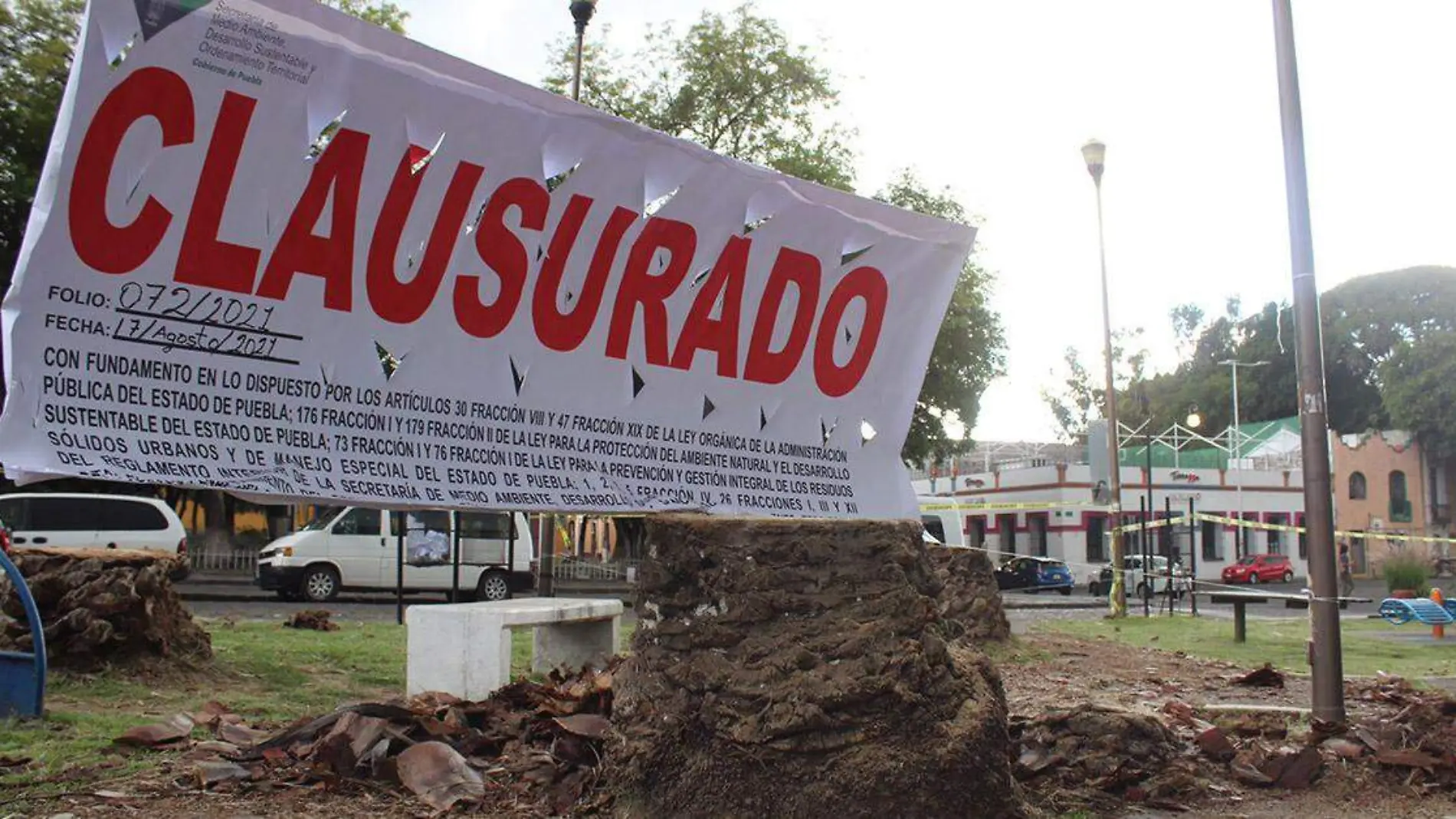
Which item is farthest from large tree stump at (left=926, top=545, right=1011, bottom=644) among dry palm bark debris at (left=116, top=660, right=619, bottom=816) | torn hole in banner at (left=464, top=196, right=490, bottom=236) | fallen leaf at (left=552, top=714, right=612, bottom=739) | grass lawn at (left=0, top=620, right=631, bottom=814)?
torn hole in banner at (left=464, top=196, right=490, bottom=236)

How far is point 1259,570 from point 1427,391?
19.7m

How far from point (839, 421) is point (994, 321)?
95.5 ft

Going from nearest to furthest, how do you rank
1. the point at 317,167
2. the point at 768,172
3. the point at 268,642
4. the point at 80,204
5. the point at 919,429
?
the point at 80,204 → the point at 317,167 → the point at 768,172 → the point at 268,642 → the point at 919,429

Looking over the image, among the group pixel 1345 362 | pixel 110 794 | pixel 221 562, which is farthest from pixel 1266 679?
pixel 1345 362

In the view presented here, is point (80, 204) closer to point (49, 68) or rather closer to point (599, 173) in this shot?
point (599, 173)

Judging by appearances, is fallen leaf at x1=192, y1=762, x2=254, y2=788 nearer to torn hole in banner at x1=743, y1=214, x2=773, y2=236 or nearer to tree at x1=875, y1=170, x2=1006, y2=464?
torn hole in banner at x1=743, y1=214, x2=773, y2=236

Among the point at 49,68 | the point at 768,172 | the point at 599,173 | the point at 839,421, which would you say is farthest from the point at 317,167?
the point at 49,68

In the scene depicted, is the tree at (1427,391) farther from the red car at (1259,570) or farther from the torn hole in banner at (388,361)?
the torn hole in banner at (388,361)

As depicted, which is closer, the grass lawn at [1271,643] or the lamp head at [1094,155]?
the grass lawn at [1271,643]

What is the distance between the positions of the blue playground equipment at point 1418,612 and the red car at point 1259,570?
1183 inches

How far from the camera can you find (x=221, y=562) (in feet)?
92.2

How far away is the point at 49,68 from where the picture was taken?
59.2 ft

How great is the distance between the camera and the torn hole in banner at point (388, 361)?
13.6 feet

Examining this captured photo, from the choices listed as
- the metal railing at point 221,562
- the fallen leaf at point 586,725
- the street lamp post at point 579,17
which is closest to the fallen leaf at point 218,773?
the fallen leaf at point 586,725
